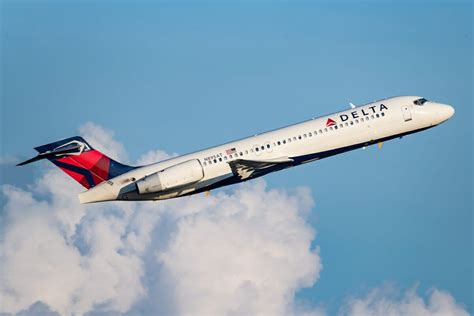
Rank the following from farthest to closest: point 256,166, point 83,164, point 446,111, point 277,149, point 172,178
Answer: point 446,111 < point 83,164 < point 277,149 < point 256,166 < point 172,178

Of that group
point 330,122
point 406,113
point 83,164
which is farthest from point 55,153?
point 406,113

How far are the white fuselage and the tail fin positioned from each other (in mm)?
789

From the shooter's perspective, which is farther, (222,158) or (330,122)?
(330,122)

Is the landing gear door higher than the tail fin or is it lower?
lower

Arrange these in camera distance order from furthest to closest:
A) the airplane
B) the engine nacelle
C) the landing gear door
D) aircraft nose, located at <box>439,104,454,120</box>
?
aircraft nose, located at <box>439,104,454,120</box>
the landing gear door
the airplane
the engine nacelle

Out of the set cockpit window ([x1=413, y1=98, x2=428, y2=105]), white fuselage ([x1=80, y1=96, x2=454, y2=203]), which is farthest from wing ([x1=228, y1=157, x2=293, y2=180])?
cockpit window ([x1=413, y1=98, x2=428, y2=105])

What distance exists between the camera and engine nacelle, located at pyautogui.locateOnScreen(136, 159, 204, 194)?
1866 inches

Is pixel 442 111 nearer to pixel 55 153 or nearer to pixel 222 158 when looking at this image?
pixel 222 158

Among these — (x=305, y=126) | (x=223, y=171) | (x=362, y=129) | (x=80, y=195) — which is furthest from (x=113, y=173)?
(x=362, y=129)

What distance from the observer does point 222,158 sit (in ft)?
160

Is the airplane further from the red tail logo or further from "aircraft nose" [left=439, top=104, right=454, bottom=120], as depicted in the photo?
"aircraft nose" [left=439, top=104, right=454, bottom=120]

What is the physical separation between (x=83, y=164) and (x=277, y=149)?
1223cm

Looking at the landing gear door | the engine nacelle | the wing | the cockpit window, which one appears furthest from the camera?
the cockpit window

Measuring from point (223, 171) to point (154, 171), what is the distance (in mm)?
4255
